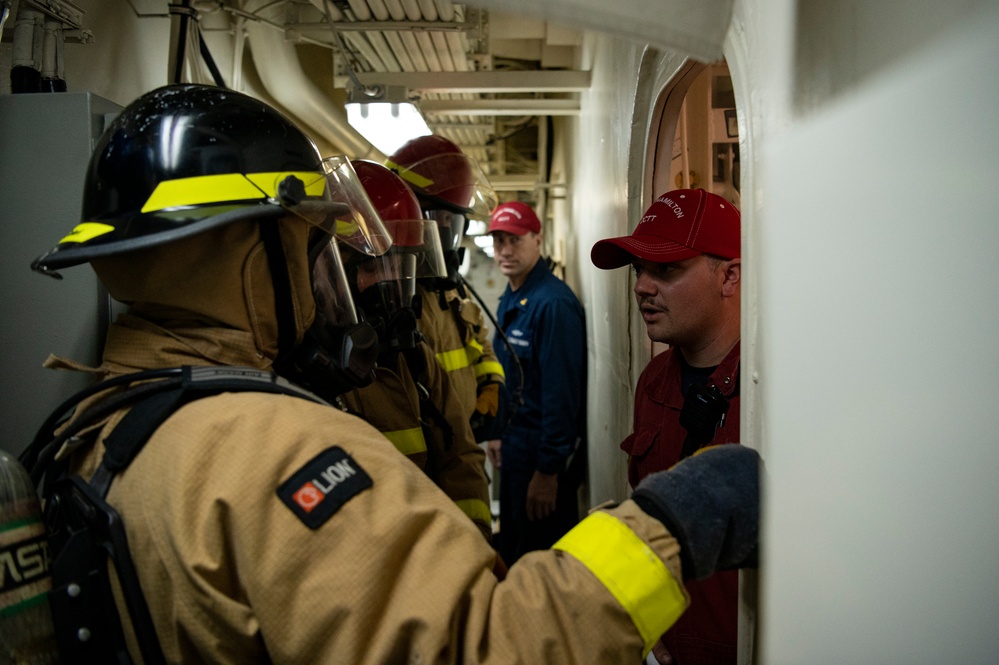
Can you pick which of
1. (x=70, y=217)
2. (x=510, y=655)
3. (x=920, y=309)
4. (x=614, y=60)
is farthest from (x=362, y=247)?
(x=614, y=60)

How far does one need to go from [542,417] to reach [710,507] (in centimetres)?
268

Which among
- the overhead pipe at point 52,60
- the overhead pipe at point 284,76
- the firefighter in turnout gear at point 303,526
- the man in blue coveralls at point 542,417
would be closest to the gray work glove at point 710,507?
the firefighter in turnout gear at point 303,526

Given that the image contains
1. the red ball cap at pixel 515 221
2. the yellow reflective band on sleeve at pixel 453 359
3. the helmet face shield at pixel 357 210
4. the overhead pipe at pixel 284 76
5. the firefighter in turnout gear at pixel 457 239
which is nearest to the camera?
the helmet face shield at pixel 357 210

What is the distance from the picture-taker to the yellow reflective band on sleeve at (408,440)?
2094 mm

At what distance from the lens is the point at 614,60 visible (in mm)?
2984

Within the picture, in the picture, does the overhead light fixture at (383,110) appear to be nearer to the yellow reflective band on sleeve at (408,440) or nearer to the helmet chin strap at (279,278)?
the yellow reflective band on sleeve at (408,440)

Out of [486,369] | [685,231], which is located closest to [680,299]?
[685,231]

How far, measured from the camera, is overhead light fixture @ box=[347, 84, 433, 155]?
346 centimetres

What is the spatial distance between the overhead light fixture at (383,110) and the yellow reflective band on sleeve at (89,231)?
232 cm

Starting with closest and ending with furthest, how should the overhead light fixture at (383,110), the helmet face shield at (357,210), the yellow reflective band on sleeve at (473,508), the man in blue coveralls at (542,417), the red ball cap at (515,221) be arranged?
the helmet face shield at (357,210) → the yellow reflective band on sleeve at (473,508) → the overhead light fixture at (383,110) → the man in blue coveralls at (542,417) → the red ball cap at (515,221)

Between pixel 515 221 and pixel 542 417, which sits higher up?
pixel 515 221

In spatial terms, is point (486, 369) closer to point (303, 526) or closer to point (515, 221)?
point (515, 221)

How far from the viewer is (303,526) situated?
97 cm

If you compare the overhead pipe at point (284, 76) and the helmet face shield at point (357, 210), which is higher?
the overhead pipe at point (284, 76)
